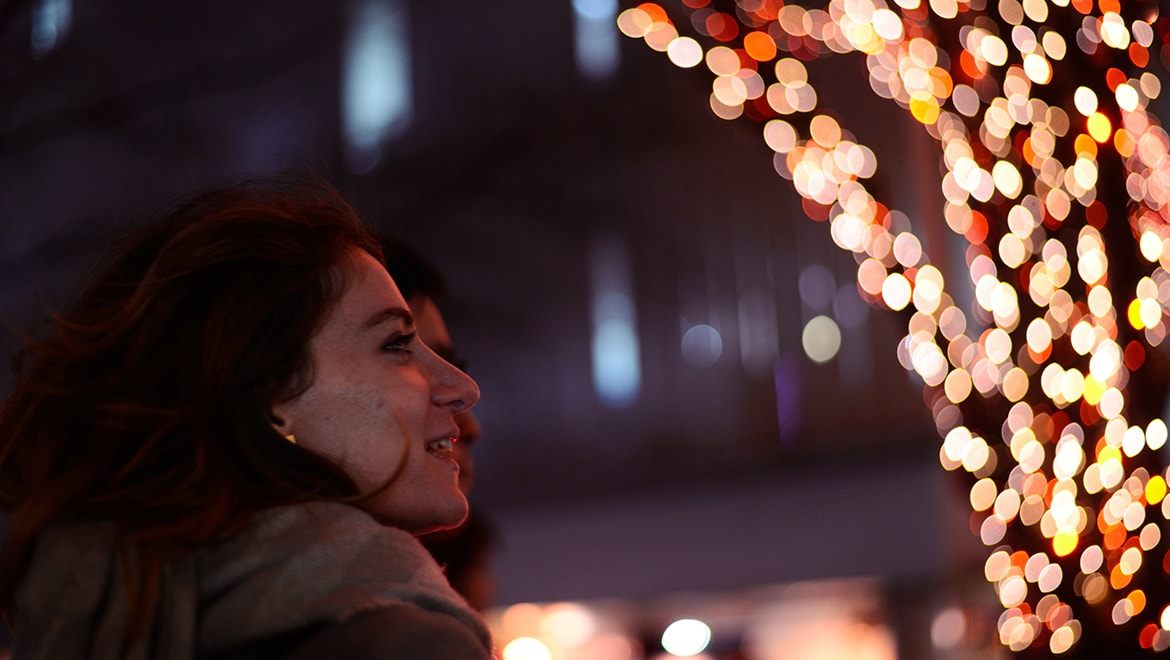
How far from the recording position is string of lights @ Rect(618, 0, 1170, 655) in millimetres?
2365

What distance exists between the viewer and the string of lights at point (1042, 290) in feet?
7.76

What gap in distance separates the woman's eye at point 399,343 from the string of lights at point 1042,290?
96cm

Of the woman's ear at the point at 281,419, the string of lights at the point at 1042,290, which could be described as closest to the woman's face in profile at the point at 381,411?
the woman's ear at the point at 281,419

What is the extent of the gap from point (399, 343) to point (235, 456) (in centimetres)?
27

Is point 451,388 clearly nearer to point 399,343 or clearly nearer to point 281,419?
point 399,343

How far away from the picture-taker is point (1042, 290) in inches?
94.5

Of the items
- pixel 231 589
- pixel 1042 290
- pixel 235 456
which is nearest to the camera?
pixel 231 589

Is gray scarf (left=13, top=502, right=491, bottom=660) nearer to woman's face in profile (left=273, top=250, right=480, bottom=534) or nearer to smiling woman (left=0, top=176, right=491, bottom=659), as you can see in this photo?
smiling woman (left=0, top=176, right=491, bottom=659)

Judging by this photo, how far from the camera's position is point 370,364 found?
1587 millimetres

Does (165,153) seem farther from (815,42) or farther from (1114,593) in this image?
(1114,593)

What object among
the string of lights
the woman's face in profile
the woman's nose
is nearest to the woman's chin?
the woman's face in profile

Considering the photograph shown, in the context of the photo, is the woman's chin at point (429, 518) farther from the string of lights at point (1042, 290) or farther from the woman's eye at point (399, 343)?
the string of lights at point (1042, 290)

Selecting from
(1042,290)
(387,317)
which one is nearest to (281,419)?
(387,317)

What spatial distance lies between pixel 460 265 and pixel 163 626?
845 cm
